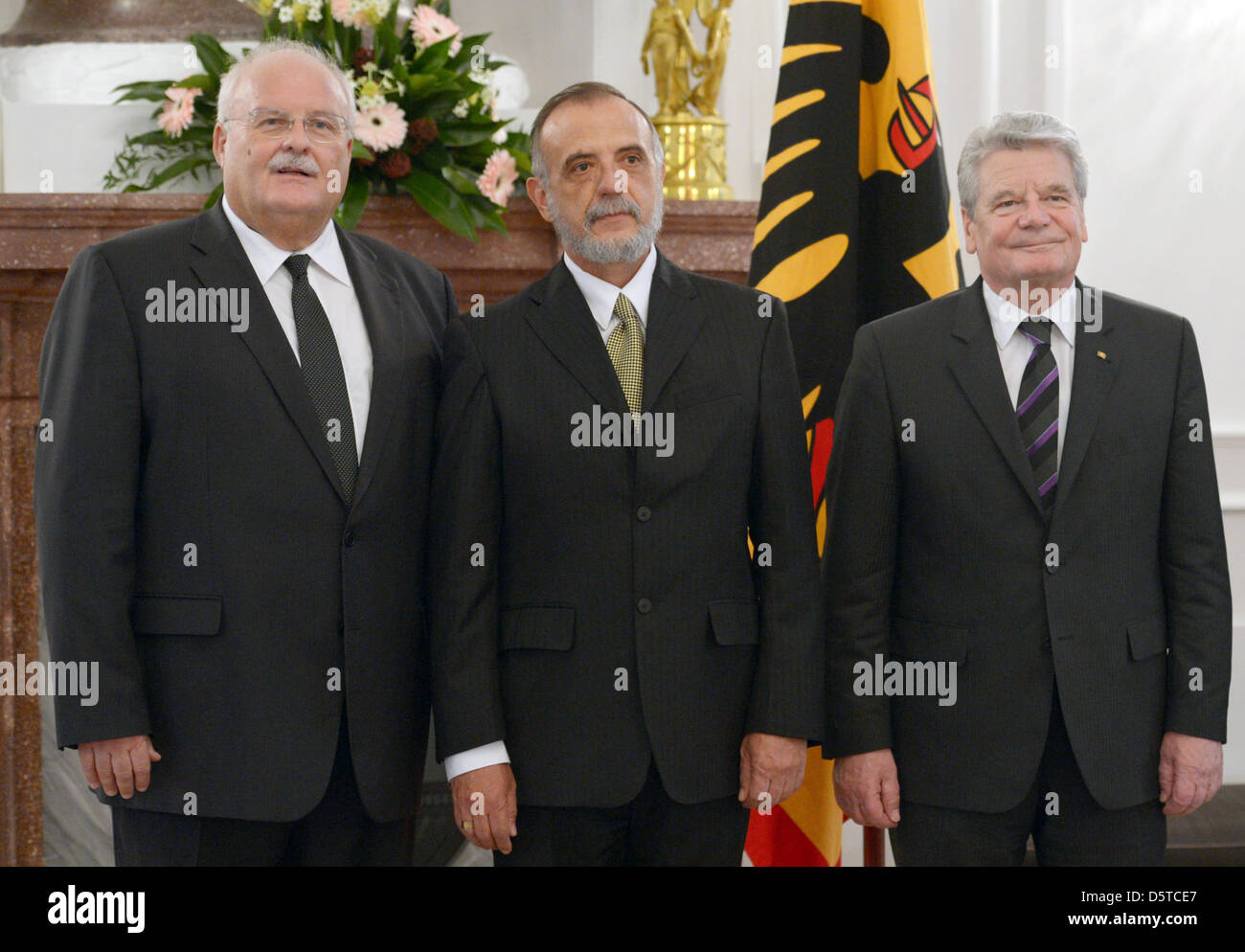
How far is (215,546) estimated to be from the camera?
6.20 feet

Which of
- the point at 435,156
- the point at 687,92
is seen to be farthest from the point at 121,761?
the point at 687,92

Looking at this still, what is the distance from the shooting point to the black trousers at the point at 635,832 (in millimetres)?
1918

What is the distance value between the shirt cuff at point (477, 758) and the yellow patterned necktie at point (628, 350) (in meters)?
0.54

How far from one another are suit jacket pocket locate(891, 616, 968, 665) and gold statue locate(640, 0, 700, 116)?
6.31ft

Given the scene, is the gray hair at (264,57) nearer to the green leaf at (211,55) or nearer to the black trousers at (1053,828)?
the green leaf at (211,55)

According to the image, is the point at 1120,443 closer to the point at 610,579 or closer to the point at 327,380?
the point at 610,579

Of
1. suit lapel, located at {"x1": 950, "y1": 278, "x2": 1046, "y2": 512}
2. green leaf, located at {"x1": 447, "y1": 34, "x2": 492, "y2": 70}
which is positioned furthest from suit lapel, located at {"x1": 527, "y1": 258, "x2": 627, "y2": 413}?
green leaf, located at {"x1": 447, "y1": 34, "x2": 492, "y2": 70}

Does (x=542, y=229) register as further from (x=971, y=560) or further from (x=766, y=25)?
(x=971, y=560)

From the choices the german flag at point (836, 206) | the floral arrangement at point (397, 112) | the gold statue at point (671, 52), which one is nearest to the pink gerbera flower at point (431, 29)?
the floral arrangement at point (397, 112)

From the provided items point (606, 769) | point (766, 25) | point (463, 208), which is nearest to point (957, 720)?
point (606, 769)

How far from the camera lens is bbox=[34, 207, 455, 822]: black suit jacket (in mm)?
1854

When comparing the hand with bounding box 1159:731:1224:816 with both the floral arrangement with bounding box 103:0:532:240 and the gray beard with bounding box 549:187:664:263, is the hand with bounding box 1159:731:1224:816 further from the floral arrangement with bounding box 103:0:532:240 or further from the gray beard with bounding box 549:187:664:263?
the floral arrangement with bounding box 103:0:532:240
